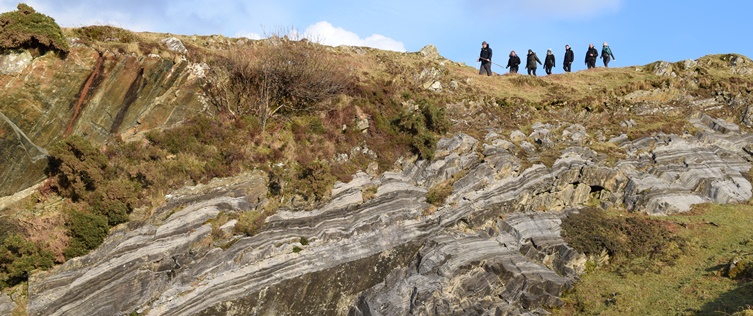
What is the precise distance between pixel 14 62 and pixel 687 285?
29233 millimetres

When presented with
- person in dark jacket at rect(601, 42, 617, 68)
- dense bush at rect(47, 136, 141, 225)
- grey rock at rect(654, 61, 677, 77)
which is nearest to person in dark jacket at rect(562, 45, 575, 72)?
person in dark jacket at rect(601, 42, 617, 68)

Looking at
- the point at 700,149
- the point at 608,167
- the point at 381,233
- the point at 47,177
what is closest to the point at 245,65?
the point at 47,177

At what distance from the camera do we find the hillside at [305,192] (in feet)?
55.9

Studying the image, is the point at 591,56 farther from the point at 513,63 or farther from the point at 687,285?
the point at 687,285

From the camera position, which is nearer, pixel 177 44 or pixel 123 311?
pixel 123 311

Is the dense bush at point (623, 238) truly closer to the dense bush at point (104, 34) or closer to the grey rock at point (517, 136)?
the grey rock at point (517, 136)

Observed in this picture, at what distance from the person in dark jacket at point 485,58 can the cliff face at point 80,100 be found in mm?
24869

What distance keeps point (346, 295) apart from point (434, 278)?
11.5 feet

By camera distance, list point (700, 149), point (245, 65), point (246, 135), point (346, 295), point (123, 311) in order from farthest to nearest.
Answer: point (700, 149)
point (245, 65)
point (246, 135)
point (346, 295)
point (123, 311)

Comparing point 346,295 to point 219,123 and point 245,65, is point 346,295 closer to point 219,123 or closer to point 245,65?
point 219,123

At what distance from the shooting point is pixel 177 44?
24.5 m

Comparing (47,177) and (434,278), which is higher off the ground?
(47,177)

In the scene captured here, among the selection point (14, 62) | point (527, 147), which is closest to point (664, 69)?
point (527, 147)

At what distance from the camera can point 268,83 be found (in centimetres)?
2473
